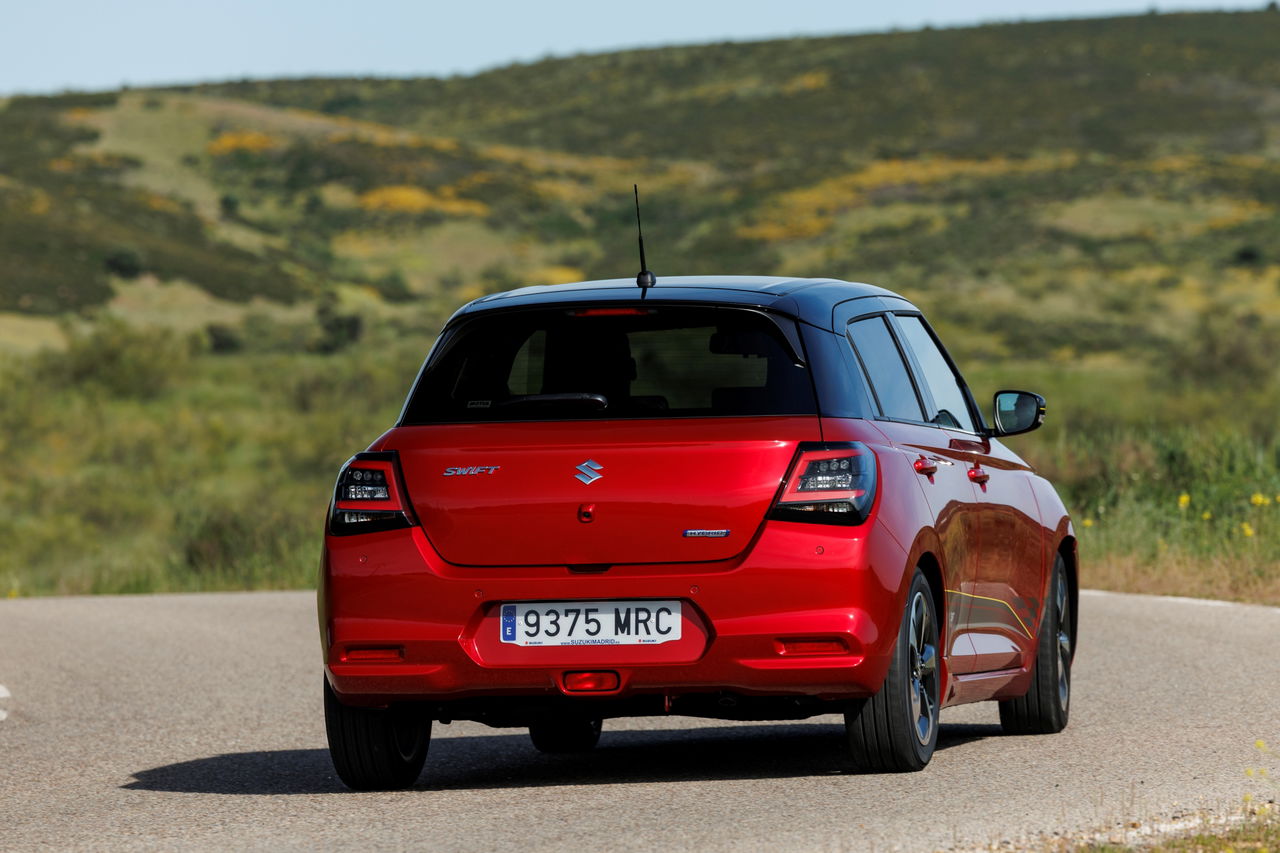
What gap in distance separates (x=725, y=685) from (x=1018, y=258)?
242 ft

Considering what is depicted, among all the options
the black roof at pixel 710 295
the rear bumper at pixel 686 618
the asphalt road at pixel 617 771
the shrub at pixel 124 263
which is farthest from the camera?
the shrub at pixel 124 263

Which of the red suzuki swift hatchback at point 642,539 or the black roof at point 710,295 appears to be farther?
the black roof at point 710,295

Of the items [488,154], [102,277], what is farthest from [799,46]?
[102,277]

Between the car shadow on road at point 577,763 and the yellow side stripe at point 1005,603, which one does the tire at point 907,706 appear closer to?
the yellow side stripe at point 1005,603

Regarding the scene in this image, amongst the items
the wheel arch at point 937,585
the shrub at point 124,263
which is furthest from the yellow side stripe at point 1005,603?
the shrub at point 124,263

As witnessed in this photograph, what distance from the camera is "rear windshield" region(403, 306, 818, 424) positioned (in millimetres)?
7328

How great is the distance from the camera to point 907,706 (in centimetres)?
739

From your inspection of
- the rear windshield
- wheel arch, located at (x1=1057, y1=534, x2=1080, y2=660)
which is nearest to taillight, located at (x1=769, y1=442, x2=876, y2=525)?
the rear windshield

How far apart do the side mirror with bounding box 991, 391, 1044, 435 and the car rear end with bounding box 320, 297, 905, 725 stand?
176cm

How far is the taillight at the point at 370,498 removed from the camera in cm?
726

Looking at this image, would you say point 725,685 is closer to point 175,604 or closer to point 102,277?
point 175,604

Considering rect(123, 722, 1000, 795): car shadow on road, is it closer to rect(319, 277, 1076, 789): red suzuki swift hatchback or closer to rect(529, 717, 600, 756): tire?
rect(529, 717, 600, 756): tire

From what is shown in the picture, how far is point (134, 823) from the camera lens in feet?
24.0

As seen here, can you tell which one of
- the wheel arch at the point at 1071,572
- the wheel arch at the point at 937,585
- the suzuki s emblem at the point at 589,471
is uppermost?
the suzuki s emblem at the point at 589,471
